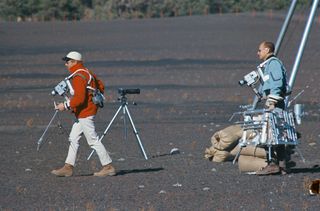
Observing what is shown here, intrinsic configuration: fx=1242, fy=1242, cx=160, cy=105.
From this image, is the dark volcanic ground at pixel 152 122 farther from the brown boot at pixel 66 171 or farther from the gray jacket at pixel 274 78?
the gray jacket at pixel 274 78

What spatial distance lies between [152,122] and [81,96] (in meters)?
9.88

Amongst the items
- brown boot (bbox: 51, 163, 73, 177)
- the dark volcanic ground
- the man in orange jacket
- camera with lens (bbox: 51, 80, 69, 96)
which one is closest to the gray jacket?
the dark volcanic ground

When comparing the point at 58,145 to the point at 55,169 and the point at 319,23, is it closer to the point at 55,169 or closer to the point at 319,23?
the point at 55,169

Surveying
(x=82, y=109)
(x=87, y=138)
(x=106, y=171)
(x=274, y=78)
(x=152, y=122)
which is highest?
(x=274, y=78)

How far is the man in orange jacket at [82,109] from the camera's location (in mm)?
16734

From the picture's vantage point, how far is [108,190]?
15477mm

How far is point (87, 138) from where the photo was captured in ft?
56.0

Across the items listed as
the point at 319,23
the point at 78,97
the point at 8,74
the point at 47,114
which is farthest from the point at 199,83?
the point at 319,23

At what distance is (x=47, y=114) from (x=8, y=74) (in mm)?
15050

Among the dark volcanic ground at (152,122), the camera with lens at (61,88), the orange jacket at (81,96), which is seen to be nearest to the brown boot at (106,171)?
the dark volcanic ground at (152,122)

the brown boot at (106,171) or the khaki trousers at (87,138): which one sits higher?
the khaki trousers at (87,138)

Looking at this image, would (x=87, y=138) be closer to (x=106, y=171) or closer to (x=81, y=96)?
(x=106, y=171)

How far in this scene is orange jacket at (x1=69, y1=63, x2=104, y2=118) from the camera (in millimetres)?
16672

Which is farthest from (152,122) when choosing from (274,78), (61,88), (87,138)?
(274,78)
